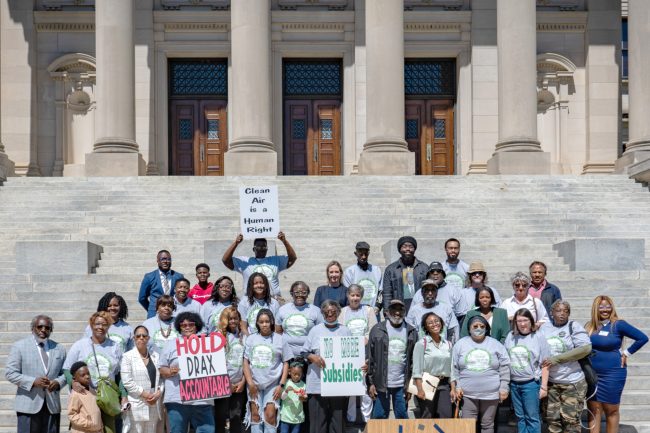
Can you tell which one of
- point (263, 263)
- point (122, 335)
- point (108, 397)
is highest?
point (263, 263)

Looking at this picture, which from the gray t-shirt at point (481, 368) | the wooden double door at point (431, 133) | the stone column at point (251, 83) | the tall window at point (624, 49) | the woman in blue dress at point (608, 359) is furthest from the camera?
the tall window at point (624, 49)

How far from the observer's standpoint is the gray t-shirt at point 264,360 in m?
10.8

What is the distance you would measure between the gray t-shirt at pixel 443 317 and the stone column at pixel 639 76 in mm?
15210

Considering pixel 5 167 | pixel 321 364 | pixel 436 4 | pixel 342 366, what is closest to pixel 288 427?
pixel 321 364

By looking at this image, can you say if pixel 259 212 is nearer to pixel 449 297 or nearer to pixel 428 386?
pixel 449 297

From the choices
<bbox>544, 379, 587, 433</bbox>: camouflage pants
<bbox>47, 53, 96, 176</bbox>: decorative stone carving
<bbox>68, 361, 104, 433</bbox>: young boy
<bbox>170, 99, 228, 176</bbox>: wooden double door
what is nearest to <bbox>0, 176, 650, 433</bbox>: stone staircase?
<bbox>544, 379, 587, 433</bbox>: camouflage pants

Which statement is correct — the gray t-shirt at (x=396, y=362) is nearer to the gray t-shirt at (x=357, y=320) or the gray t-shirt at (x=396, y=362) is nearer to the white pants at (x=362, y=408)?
the white pants at (x=362, y=408)

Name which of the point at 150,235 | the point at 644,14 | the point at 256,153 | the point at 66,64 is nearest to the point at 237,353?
the point at 150,235

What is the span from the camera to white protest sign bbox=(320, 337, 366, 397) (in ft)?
35.3

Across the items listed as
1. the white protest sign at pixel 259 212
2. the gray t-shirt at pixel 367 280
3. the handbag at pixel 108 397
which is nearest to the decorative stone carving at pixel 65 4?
the white protest sign at pixel 259 212

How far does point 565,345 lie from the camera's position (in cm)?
1101

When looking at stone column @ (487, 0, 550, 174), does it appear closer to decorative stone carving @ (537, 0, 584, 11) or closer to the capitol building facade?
the capitol building facade

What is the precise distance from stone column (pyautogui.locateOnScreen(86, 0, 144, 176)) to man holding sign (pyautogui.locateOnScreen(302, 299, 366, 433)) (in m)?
15.0

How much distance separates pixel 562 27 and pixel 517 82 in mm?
6024
